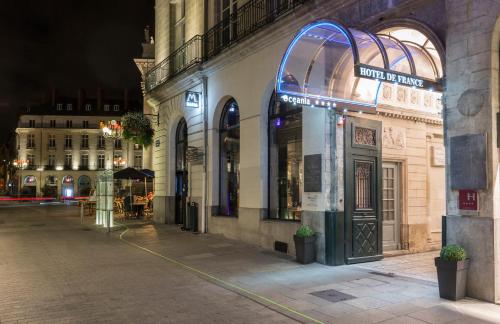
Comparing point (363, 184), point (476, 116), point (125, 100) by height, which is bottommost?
point (363, 184)

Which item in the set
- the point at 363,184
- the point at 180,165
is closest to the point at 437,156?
the point at 363,184

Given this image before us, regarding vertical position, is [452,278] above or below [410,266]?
above

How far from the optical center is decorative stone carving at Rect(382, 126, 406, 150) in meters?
11.7

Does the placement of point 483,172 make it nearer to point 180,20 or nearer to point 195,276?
point 195,276

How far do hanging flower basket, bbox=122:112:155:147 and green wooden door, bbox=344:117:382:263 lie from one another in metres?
12.9

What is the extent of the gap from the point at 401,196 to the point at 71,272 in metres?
8.15

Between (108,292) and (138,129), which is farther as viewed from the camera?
(138,129)

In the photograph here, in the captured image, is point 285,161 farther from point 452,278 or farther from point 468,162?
point 452,278

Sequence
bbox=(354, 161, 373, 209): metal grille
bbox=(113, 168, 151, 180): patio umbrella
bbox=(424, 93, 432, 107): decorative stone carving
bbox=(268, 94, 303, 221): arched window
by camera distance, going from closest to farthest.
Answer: bbox=(354, 161, 373, 209): metal grille < bbox=(268, 94, 303, 221): arched window < bbox=(424, 93, 432, 107): decorative stone carving < bbox=(113, 168, 151, 180): patio umbrella

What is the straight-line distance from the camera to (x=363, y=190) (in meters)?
10.9

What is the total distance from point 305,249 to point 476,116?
4.65 metres

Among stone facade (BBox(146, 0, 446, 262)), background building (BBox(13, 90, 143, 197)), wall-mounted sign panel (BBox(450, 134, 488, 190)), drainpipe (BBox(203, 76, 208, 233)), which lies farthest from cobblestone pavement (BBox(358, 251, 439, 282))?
background building (BBox(13, 90, 143, 197))

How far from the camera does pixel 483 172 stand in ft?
23.2

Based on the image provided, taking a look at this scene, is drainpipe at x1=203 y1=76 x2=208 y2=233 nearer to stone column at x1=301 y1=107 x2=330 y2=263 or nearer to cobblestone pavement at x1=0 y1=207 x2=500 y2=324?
cobblestone pavement at x1=0 y1=207 x2=500 y2=324
